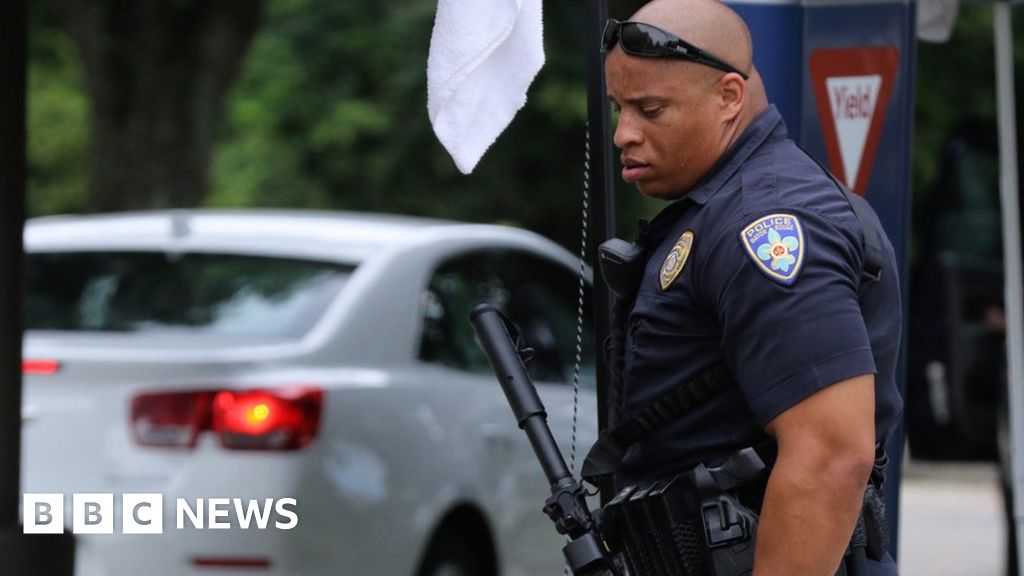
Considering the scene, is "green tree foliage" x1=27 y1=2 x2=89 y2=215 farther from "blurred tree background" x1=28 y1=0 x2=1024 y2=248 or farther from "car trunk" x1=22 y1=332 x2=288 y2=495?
"car trunk" x1=22 y1=332 x2=288 y2=495

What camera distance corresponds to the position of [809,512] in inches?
90.9

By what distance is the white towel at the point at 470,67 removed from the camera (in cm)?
310

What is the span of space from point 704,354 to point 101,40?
11710 mm

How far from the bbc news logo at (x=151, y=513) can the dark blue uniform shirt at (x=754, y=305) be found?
2439 millimetres

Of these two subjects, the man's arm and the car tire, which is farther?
the car tire

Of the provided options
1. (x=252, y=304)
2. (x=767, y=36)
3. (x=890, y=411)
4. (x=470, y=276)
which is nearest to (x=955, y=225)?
(x=470, y=276)

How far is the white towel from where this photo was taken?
3.10 m

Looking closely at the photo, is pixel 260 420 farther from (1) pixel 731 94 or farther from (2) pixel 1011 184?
(1) pixel 731 94

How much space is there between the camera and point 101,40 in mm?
13531

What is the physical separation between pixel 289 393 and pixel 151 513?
49cm

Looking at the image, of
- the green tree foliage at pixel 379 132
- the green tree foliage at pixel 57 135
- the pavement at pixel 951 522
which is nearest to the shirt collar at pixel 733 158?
the pavement at pixel 951 522

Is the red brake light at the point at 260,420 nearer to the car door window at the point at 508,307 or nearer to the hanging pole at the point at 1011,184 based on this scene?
the car door window at the point at 508,307

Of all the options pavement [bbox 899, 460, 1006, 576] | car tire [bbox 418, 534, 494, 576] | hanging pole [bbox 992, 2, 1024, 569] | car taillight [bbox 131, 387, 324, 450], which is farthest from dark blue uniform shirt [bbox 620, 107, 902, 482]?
pavement [bbox 899, 460, 1006, 576]

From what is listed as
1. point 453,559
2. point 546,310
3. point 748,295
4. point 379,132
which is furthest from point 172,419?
point 379,132
